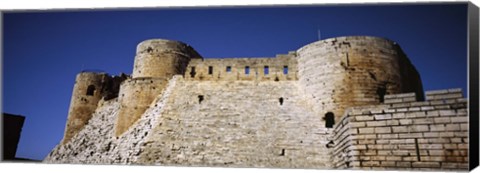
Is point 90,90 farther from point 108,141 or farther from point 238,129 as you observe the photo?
point 238,129

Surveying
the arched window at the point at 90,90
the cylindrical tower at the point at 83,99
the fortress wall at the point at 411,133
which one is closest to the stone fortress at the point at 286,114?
the fortress wall at the point at 411,133

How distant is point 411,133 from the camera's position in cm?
674

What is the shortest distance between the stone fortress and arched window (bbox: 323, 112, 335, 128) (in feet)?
0.07

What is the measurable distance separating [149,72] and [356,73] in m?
5.29

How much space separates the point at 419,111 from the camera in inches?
265

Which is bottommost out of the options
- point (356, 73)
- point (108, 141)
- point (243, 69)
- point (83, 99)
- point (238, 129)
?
point (108, 141)

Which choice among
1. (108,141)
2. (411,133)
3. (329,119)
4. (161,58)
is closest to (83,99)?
(161,58)

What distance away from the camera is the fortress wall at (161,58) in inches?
481

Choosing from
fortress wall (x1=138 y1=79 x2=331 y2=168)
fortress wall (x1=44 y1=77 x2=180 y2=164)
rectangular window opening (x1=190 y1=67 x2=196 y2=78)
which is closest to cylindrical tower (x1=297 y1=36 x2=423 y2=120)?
fortress wall (x1=138 y1=79 x2=331 y2=168)

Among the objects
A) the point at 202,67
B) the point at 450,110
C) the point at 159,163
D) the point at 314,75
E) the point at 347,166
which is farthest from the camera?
the point at 202,67

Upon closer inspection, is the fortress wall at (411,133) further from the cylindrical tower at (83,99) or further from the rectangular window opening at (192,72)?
the cylindrical tower at (83,99)

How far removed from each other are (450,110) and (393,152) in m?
0.98

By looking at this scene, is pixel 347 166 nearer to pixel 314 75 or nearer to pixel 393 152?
pixel 393 152

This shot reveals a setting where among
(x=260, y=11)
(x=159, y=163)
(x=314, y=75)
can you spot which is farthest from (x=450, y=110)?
(x=159, y=163)
